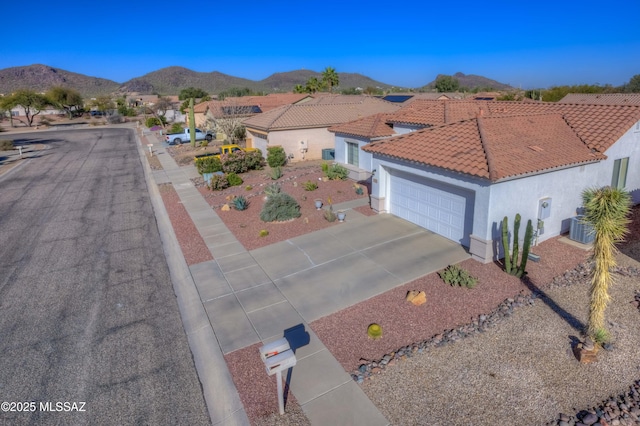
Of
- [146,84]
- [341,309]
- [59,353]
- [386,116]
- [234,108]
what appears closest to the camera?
[59,353]

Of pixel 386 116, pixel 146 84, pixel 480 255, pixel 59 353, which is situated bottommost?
pixel 59 353

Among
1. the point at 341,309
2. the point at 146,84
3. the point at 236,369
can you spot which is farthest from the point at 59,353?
the point at 146,84

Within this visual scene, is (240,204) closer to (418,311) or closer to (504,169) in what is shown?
(418,311)

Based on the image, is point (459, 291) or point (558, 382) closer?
point (558, 382)

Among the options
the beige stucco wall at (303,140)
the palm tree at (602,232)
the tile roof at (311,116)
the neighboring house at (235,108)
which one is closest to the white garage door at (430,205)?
the palm tree at (602,232)

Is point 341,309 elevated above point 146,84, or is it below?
below

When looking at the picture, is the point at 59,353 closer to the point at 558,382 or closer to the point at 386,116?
the point at 558,382
